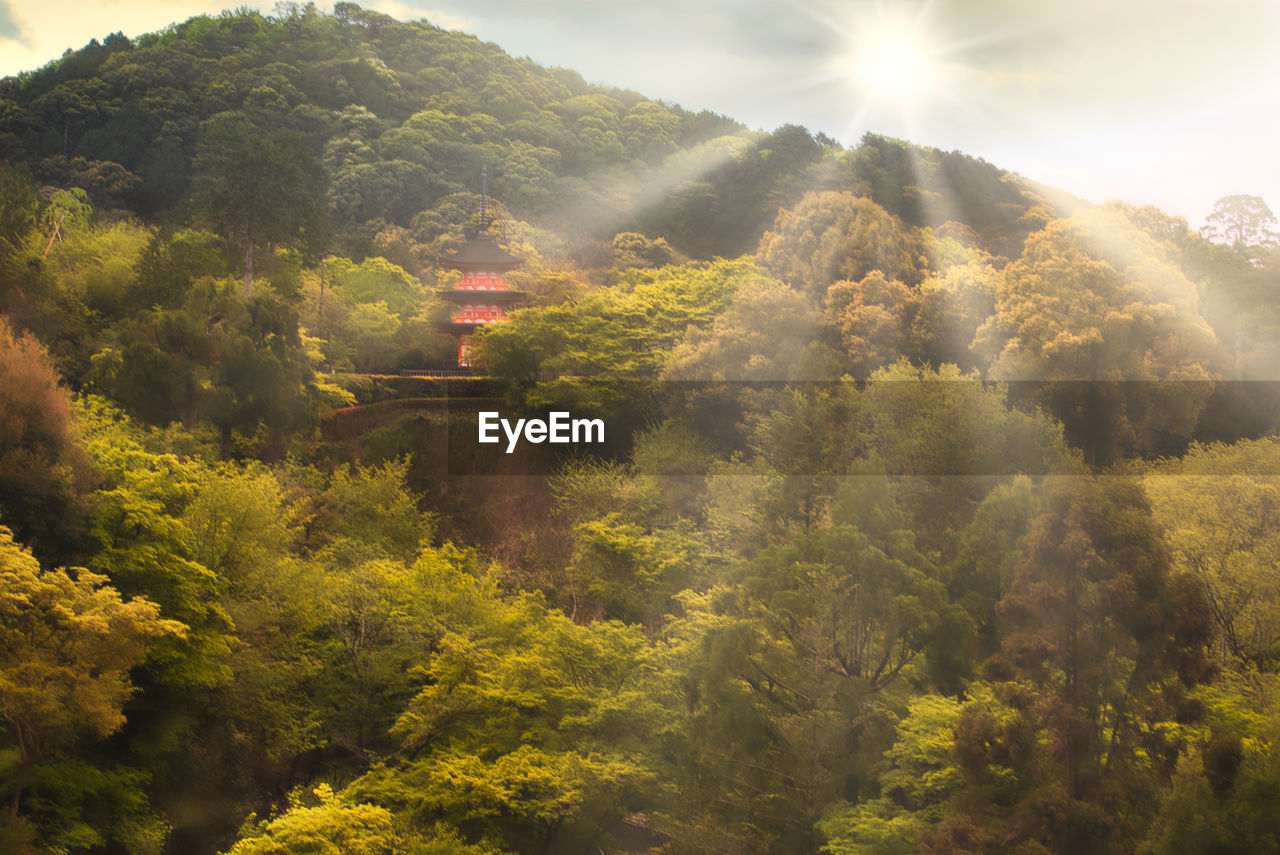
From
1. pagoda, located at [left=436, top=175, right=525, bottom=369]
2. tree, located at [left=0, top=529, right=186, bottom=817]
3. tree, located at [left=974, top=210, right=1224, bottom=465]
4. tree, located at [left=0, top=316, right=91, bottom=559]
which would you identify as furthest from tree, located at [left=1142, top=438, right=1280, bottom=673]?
pagoda, located at [left=436, top=175, right=525, bottom=369]

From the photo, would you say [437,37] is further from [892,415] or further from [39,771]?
[39,771]

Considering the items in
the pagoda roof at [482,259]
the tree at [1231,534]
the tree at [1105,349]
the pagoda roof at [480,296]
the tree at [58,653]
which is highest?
the pagoda roof at [482,259]

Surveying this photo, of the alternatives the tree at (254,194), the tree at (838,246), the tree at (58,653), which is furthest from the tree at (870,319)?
the tree at (254,194)

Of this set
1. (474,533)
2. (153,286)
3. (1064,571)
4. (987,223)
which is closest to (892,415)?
(1064,571)

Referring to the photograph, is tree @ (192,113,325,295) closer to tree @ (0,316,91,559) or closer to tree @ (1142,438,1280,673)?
tree @ (0,316,91,559)

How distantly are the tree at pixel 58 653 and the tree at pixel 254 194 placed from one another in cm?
1729

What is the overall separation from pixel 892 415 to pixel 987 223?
21.6 meters

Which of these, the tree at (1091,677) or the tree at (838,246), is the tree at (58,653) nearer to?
the tree at (1091,677)

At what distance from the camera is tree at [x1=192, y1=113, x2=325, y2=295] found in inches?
1248

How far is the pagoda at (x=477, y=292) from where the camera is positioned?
123ft

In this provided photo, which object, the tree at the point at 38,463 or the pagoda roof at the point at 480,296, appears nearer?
the tree at the point at 38,463

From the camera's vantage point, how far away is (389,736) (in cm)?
1852

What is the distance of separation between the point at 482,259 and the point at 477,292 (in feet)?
8.87

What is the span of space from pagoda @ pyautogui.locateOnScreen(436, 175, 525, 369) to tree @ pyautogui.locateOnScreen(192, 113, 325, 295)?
666cm
